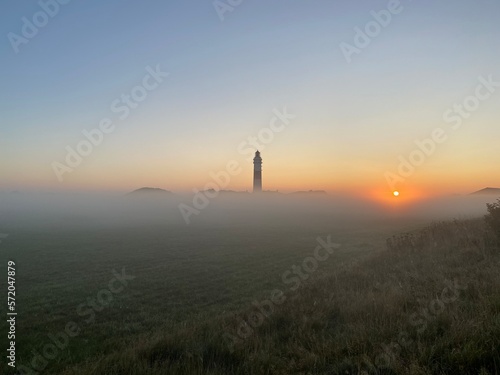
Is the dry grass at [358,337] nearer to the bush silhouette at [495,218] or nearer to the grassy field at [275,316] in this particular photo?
the grassy field at [275,316]

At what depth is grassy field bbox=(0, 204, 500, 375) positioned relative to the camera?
5.35 m

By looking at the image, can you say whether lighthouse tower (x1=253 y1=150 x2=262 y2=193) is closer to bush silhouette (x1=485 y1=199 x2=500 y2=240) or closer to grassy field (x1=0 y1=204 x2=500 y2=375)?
grassy field (x1=0 y1=204 x2=500 y2=375)

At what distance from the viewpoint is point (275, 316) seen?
28.1ft

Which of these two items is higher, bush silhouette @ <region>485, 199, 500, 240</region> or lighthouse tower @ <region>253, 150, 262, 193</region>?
lighthouse tower @ <region>253, 150, 262, 193</region>

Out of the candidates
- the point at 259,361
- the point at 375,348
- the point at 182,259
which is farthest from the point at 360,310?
the point at 182,259

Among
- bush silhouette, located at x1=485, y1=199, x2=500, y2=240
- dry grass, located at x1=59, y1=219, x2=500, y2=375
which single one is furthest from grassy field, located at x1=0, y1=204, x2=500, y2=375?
bush silhouette, located at x1=485, y1=199, x2=500, y2=240

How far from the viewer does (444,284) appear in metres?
8.73

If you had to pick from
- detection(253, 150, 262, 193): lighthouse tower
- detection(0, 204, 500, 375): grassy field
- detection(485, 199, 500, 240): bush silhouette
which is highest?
detection(253, 150, 262, 193): lighthouse tower

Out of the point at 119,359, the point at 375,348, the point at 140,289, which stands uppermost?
the point at 375,348

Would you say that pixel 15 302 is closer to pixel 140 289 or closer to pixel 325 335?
pixel 140 289

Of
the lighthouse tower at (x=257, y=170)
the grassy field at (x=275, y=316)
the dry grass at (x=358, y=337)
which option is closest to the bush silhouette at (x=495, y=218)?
the grassy field at (x=275, y=316)

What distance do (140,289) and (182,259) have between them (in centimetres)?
994

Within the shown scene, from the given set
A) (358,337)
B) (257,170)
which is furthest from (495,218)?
(257,170)

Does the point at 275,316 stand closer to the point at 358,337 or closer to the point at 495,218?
the point at 358,337
